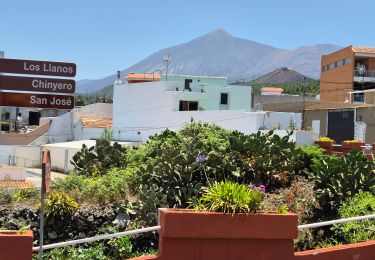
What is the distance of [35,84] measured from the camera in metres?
8.68

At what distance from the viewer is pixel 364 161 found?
33.9 ft

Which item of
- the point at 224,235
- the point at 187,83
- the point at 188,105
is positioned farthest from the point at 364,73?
the point at 224,235

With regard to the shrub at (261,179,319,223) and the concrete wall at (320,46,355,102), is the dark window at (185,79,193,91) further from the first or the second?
the shrub at (261,179,319,223)

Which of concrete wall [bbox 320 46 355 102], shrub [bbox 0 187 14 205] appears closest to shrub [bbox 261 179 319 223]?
shrub [bbox 0 187 14 205]

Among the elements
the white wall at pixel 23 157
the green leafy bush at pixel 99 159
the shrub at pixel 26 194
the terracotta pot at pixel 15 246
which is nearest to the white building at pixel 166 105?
the white wall at pixel 23 157

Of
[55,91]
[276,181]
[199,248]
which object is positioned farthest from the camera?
[276,181]

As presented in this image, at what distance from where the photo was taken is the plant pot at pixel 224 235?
294 inches

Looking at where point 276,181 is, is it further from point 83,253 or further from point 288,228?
point 83,253

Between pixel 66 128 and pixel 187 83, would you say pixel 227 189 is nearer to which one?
pixel 187 83

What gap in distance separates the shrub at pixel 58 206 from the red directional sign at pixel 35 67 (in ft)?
6.82

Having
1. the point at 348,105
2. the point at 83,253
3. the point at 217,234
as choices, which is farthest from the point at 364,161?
the point at 348,105

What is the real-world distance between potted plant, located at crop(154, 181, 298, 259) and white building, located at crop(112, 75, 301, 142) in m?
32.7

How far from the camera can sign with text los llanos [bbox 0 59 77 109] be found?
862cm

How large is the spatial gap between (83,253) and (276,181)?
4.62 metres
